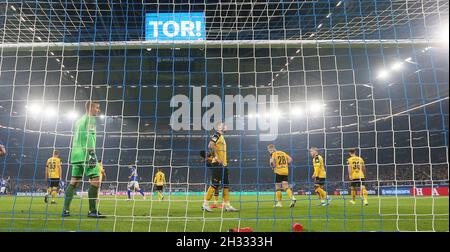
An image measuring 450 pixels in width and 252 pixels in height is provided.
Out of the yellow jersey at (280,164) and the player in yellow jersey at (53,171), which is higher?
the yellow jersey at (280,164)

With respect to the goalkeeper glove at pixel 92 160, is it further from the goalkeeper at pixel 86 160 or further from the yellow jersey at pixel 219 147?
the yellow jersey at pixel 219 147

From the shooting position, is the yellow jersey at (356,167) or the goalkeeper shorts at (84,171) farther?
the yellow jersey at (356,167)

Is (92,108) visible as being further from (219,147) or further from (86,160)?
(219,147)

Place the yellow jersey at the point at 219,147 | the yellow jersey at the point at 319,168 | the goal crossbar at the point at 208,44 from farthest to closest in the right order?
1. the yellow jersey at the point at 319,168
2. the yellow jersey at the point at 219,147
3. the goal crossbar at the point at 208,44

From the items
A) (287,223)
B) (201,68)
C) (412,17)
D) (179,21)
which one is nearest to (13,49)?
(179,21)

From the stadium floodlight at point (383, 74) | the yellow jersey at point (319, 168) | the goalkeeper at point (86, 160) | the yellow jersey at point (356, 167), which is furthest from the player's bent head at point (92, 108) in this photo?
the stadium floodlight at point (383, 74)

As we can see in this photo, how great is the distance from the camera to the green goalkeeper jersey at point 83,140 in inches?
251

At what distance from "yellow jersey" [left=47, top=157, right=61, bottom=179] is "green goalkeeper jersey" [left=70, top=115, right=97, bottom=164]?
5411 millimetres

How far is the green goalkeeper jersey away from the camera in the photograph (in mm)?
6379

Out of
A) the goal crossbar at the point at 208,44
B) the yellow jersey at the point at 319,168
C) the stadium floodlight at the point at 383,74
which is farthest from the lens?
the stadium floodlight at the point at 383,74

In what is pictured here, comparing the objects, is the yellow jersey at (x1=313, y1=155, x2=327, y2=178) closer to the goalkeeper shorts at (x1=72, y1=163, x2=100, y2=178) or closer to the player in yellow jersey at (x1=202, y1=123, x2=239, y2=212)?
the player in yellow jersey at (x1=202, y1=123, x2=239, y2=212)

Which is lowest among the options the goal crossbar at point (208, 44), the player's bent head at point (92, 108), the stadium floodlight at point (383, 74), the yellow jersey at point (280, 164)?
the yellow jersey at point (280, 164)
